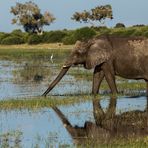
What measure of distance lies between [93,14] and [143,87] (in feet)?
307

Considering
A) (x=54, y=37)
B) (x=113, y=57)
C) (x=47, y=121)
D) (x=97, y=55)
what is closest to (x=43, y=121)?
(x=47, y=121)

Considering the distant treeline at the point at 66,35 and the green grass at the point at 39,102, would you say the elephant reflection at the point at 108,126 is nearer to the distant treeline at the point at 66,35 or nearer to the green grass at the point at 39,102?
the green grass at the point at 39,102

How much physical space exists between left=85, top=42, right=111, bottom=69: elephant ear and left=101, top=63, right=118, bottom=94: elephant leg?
276mm

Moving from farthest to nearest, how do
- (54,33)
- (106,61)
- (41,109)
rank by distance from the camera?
1. (54,33)
2. (106,61)
3. (41,109)

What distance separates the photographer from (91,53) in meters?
21.4

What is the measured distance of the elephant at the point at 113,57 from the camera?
2123cm

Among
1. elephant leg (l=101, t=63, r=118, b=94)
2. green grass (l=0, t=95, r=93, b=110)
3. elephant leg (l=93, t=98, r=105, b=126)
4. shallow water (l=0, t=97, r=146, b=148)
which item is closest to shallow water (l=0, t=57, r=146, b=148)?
shallow water (l=0, t=97, r=146, b=148)

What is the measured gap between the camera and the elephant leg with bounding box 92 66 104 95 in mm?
21578

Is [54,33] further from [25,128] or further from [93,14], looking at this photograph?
[25,128]

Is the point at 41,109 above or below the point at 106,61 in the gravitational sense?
below

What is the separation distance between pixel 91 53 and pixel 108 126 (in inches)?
277

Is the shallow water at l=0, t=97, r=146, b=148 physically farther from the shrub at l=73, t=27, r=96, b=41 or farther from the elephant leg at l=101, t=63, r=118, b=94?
the shrub at l=73, t=27, r=96, b=41

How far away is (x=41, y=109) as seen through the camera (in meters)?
18.1

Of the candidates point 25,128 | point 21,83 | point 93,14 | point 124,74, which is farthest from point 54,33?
point 25,128
